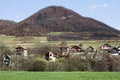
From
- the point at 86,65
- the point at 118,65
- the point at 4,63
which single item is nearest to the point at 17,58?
the point at 4,63

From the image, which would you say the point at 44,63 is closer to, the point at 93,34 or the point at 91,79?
the point at 91,79

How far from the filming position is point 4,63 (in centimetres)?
4659

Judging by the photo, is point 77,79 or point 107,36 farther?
point 107,36

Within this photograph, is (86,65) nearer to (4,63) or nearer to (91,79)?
(4,63)

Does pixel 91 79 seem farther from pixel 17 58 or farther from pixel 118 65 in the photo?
pixel 17 58

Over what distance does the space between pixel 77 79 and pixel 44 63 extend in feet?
60.8

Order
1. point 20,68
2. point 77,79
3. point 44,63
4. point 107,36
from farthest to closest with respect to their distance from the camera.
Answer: point 107,36 < point 20,68 < point 44,63 < point 77,79

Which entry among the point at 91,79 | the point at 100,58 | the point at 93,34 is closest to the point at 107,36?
the point at 93,34

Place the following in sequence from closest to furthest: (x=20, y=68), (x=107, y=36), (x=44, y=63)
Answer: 1. (x=44, y=63)
2. (x=20, y=68)
3. (x=107, y=36)

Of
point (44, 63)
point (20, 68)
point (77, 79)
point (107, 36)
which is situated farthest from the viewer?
point (107, 36)

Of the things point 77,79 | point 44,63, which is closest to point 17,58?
point 44,63

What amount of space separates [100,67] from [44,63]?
7302 mm

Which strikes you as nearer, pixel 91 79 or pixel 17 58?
pixel 91 79

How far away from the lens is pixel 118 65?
141 feet
